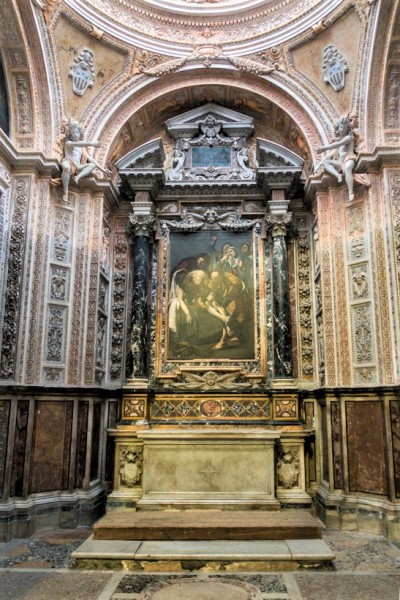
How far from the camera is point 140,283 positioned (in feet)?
30.7

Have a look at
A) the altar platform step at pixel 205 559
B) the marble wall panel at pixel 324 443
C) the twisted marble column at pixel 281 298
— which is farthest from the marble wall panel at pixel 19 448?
the marble wall panel at pixel 324 443

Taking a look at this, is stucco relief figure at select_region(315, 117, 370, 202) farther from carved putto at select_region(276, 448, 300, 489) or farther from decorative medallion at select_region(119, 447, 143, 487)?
decorative medallion at select_region(119, 447, 143, 487)

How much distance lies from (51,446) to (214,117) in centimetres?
703

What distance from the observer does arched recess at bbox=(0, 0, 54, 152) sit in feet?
26.1

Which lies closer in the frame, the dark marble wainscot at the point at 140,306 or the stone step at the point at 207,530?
the stone step at the point at 207,530

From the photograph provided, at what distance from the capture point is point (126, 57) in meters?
9.50

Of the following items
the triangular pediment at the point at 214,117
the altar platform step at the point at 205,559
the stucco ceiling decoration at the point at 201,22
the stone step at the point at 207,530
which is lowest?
the altar platform step at the point at 205,559

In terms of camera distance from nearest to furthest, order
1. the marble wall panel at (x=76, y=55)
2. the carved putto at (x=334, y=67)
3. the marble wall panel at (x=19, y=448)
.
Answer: the marble wall panel at (x=19, y=448), the marble wall panel at (x=76, y=55), the carved putto at (x=334, y=67)

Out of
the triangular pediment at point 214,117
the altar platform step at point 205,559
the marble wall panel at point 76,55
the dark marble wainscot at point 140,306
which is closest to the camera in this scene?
the altar platform step at point 205,559

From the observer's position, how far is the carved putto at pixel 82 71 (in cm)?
903

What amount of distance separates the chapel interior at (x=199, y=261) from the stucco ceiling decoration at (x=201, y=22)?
0.04m

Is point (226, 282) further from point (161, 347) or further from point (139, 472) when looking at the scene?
point (139, 472)

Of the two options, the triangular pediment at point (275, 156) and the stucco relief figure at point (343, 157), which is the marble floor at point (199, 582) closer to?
the stucco relief figure at point (343, 157)

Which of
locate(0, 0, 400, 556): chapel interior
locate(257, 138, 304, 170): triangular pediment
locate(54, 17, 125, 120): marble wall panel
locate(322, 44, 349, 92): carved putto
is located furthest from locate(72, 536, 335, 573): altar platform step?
locate(322, 44, 349, 92): carved putto
